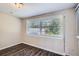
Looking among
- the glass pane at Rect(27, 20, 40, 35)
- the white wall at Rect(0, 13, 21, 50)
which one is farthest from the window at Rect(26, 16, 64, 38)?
the white wall at Rect(0, 13, 21, 50)

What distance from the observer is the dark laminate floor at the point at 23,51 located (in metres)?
0.94

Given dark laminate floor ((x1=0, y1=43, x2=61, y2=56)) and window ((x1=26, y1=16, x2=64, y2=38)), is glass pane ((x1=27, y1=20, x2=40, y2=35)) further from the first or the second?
dark laminate floor ((x1=0, y1=43, x2=61, y2=56))

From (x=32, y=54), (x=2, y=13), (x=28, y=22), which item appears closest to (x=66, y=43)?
(x=32, y=54)

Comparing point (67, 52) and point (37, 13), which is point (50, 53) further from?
point (37, 13)

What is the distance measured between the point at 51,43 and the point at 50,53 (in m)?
0.12

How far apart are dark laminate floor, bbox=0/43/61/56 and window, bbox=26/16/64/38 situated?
19 centimetres

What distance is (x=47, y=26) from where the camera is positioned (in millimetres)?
984

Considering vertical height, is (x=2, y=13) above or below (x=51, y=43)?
above

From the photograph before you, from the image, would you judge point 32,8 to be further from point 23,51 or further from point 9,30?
point 23,51

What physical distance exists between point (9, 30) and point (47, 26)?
0.48 metres

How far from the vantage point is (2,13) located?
0.94m

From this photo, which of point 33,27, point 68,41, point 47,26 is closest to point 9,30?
point 33,27

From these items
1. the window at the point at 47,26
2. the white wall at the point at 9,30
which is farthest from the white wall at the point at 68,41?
the white wall at the point at 9,30

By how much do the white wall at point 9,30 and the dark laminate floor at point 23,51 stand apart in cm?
6
